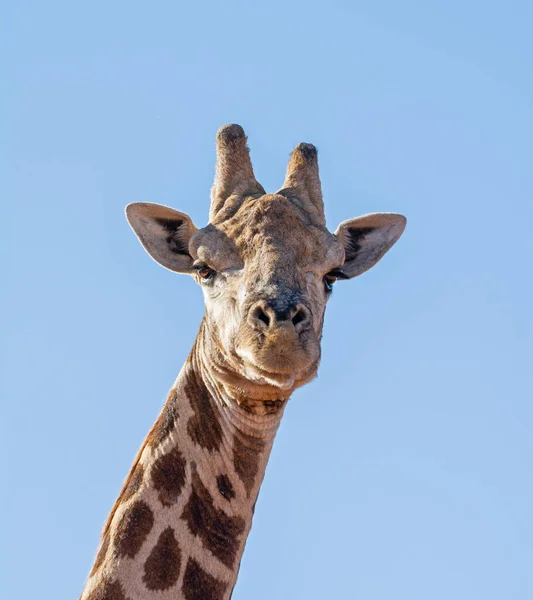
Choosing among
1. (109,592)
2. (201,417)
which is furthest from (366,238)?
(109,592)

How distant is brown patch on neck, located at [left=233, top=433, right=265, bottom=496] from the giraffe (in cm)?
1

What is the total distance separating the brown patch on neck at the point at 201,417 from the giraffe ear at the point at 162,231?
1418mm

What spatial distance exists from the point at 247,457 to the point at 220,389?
2.16ft

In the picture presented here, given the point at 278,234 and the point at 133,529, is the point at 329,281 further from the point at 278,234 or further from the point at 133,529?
the point at 133,529

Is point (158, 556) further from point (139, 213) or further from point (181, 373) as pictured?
point (139, 213)

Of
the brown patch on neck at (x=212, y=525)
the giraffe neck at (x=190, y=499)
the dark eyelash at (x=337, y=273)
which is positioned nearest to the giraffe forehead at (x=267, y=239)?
the dark eyelash at (x=337, y=273)

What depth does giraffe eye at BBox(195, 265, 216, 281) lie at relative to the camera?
11.3m

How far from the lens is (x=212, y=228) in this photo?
11602 millimetres

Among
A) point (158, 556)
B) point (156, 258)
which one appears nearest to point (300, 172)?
point (156, 258)

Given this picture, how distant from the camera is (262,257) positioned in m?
10.8

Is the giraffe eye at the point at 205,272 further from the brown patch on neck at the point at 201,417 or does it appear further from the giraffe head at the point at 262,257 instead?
the brown patch on neck at the point at 201,417

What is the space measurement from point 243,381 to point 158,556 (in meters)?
1.70

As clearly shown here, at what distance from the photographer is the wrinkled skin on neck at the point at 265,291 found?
9812 mm

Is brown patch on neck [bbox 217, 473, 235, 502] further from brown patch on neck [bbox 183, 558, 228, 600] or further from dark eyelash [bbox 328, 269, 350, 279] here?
dark eyelash [bbox 328, 269, 350, 279]
